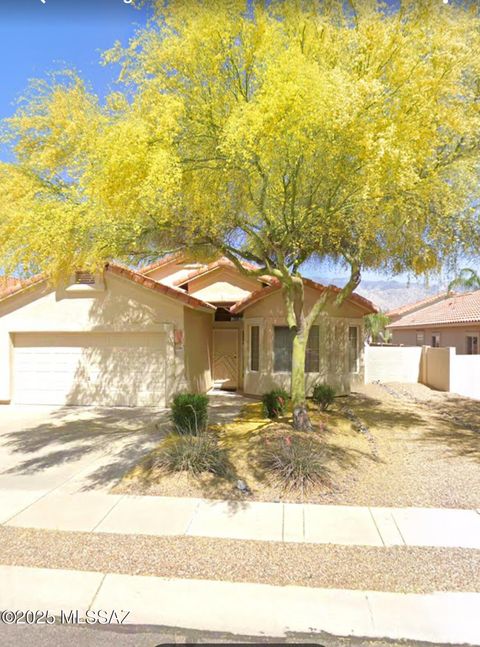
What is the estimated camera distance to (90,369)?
14.2m

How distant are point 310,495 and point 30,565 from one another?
374 centimetres

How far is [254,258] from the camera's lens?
393 inches

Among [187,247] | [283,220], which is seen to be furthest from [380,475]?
[187,247]

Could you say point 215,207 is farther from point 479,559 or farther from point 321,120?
point 479,559

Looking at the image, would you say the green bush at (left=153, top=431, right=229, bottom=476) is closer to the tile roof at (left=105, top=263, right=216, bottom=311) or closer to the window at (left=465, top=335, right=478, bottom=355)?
the tile roof at (left=105, top=263, right=216, bottom=311)

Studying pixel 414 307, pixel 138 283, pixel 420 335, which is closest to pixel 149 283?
pixel 138 283

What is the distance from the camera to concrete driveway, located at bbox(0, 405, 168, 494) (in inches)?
285

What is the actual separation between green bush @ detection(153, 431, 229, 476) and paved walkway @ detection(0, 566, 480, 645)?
281 centimetres

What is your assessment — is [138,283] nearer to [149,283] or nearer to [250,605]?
[149,283]

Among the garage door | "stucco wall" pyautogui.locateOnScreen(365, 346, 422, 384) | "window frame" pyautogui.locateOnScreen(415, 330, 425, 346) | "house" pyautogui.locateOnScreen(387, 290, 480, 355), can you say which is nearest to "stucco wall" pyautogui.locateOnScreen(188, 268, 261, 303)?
the garage door

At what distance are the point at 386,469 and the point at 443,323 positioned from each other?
866 inches

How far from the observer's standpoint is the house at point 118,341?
13820 mm

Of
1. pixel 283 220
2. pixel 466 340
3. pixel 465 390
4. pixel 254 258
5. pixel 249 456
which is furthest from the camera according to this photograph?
pixel 466 340

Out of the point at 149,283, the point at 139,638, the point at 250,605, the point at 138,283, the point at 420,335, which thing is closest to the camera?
the point at 139,638
